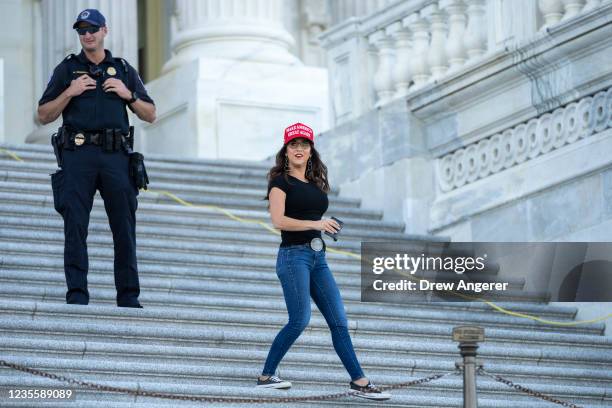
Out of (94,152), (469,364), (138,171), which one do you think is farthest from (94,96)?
(469,364)

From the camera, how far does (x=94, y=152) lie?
1280cm

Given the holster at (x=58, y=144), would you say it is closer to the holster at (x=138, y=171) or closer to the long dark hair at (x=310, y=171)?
the holster at (x=138, y=171)

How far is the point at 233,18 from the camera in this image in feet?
68.8

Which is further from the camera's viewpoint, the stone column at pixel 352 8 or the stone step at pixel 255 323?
the stone column at pixel 352 8

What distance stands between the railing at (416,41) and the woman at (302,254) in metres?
4.31

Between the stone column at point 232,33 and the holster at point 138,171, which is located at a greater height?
the stone column at point 232,33

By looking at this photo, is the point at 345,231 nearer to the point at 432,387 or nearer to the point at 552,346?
the point at 552,346

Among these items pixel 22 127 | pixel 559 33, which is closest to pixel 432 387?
pixel 559 33

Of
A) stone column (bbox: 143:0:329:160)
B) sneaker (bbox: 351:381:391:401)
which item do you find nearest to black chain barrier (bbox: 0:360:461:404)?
sneaker (bbox: 351:381:391:401)

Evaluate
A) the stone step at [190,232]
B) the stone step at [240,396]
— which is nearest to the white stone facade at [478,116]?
the stone step at [190,232]

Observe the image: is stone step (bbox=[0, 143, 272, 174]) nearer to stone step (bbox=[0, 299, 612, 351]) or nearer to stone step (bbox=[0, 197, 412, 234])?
stone step (bbox=[0, 197, 412, 234])

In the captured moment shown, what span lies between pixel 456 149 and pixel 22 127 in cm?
1061

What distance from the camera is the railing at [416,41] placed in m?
15.9

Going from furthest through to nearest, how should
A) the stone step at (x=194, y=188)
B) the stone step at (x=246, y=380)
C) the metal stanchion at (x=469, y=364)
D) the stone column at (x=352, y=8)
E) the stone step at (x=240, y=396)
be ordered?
the stone column at (x=352, y=8)
the stone step at (x=194, y=188)
the stone step at (x=246, y=380)
the stone step at (x=240, y=396)
the metal stanchion at (x=469, y=364)
